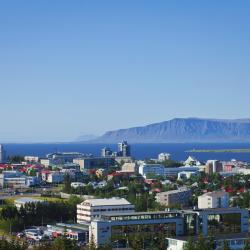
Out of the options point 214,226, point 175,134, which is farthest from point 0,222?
point 175,134

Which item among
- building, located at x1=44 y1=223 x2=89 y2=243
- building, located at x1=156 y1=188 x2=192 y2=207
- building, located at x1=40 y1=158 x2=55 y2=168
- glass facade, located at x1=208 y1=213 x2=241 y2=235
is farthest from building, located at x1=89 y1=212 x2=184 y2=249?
building, located at x1=40 y1=158 x2=55 y2=168

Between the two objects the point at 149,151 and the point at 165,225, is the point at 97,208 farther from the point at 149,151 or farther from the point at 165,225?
the point at 149,151

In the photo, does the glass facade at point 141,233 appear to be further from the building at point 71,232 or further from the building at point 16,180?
the building at point 16,180

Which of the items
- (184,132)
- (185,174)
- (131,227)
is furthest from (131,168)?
(184,132)

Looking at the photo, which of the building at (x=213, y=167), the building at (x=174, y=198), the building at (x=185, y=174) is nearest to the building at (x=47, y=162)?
the building at (x=213, y=167)

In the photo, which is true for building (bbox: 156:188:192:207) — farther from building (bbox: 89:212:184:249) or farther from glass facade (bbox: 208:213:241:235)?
building (bbox: 89:212:184:249)

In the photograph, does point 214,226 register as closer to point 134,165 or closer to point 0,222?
point 0,222
